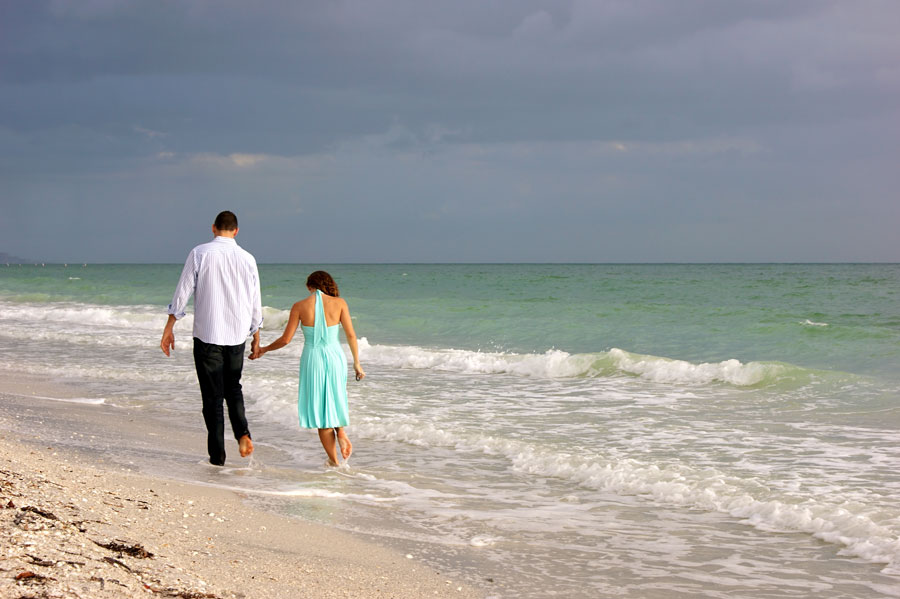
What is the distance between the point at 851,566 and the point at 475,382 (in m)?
8.21

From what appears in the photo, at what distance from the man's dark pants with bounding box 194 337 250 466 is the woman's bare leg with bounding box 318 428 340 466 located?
0.64m

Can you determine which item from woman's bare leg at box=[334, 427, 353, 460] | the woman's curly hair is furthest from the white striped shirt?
woman's bare leg at box=[334, 427, 353, 460]

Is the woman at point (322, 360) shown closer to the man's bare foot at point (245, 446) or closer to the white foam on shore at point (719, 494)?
the man's bare foot at point (245, 446)

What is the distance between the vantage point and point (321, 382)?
21.7 ft

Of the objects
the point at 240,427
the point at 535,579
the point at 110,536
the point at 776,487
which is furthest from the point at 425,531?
the point at 776,487

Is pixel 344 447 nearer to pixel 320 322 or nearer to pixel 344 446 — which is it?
pixel 344 446

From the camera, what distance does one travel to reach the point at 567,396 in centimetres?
1089

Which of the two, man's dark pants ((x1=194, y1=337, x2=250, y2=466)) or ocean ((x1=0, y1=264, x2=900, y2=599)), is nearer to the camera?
ocean ((x1=0, y1=264, x2=900, y2=599))

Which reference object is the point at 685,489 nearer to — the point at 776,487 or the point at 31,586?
the point at 776,487

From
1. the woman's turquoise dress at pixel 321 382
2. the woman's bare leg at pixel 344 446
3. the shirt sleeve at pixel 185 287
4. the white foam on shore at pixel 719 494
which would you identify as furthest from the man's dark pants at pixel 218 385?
the white foam on shore at pixel 719 494

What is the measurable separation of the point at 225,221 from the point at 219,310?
0.74 metres

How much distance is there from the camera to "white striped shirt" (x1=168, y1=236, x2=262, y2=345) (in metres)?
6.21

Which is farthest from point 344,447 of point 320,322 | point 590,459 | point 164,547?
point 164,547

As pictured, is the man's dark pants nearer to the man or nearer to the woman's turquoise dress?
the man
